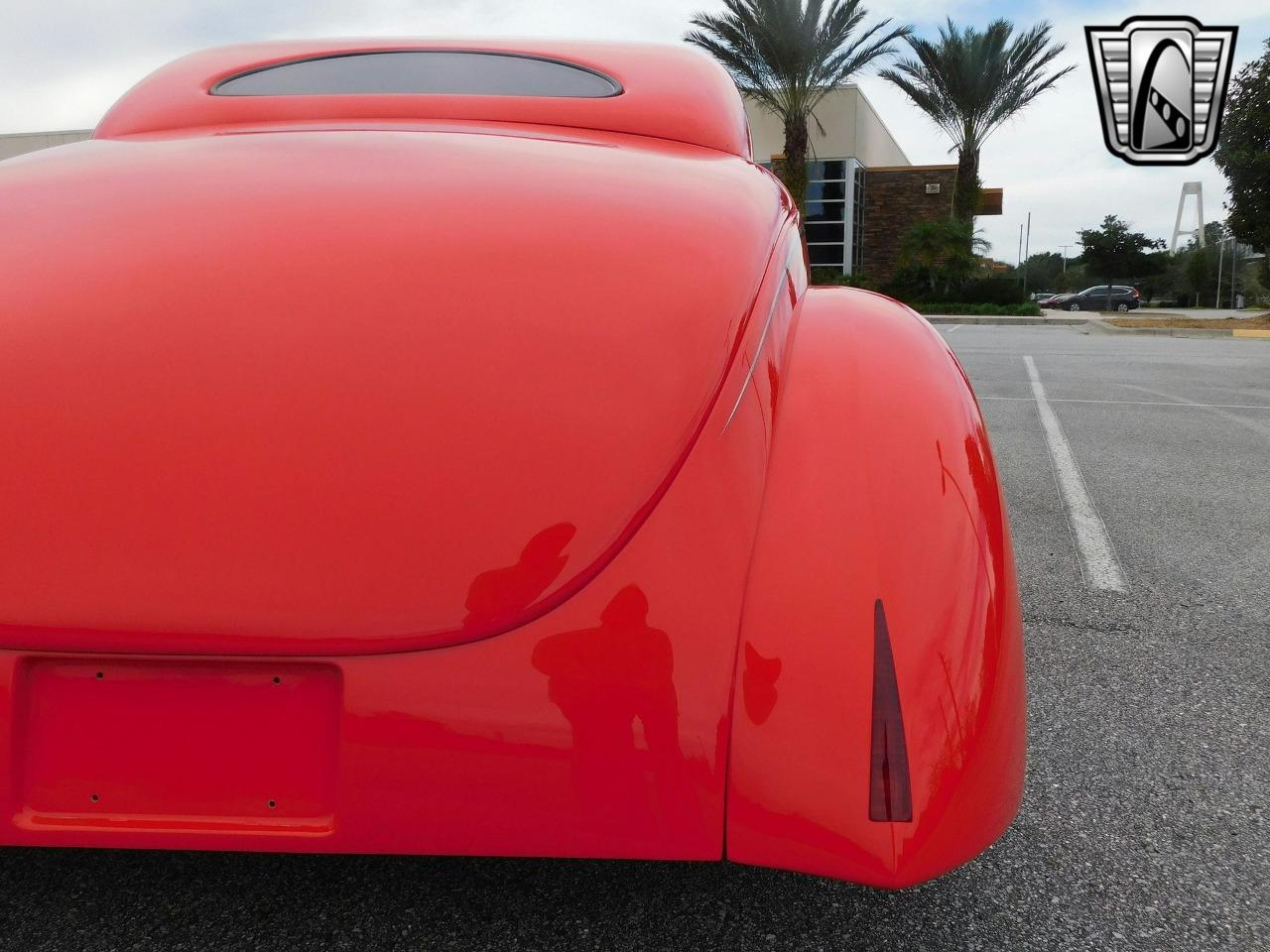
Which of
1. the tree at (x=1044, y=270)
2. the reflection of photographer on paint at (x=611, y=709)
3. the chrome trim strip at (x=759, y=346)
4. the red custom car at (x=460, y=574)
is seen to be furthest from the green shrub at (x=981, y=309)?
the tree at (x=1044, y=270)

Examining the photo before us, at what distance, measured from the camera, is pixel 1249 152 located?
2108 centimetres

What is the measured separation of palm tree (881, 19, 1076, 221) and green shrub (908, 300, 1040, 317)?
2.95m

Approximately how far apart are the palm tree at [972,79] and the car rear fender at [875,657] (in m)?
24.8

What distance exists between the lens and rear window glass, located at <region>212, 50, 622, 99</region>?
6.76ft

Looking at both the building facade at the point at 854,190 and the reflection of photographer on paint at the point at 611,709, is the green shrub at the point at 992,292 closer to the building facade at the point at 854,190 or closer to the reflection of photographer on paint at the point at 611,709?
the building facade at the point at 854,190

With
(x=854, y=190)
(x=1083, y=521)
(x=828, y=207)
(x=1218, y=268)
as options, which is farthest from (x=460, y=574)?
(x=1218, y=268)

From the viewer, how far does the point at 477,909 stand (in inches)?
57.0

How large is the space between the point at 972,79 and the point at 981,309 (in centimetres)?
523

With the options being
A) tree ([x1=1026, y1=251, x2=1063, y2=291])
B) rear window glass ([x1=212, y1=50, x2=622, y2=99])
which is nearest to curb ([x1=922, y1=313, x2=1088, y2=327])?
rear window glass ([x1=212, y1=50, x2=622, y2=99])

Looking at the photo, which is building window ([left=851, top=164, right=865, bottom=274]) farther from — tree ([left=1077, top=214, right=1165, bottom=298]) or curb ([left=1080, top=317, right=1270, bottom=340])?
tree ([left=1077, top=214, right=1165, bottom=298])

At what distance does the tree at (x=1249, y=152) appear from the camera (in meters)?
20.9

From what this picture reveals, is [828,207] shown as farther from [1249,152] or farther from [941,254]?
[1249,152]

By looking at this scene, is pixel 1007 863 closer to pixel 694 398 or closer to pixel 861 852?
pixel 861 852

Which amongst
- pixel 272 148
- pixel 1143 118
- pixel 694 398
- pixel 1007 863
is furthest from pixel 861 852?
pixel 1143 118
